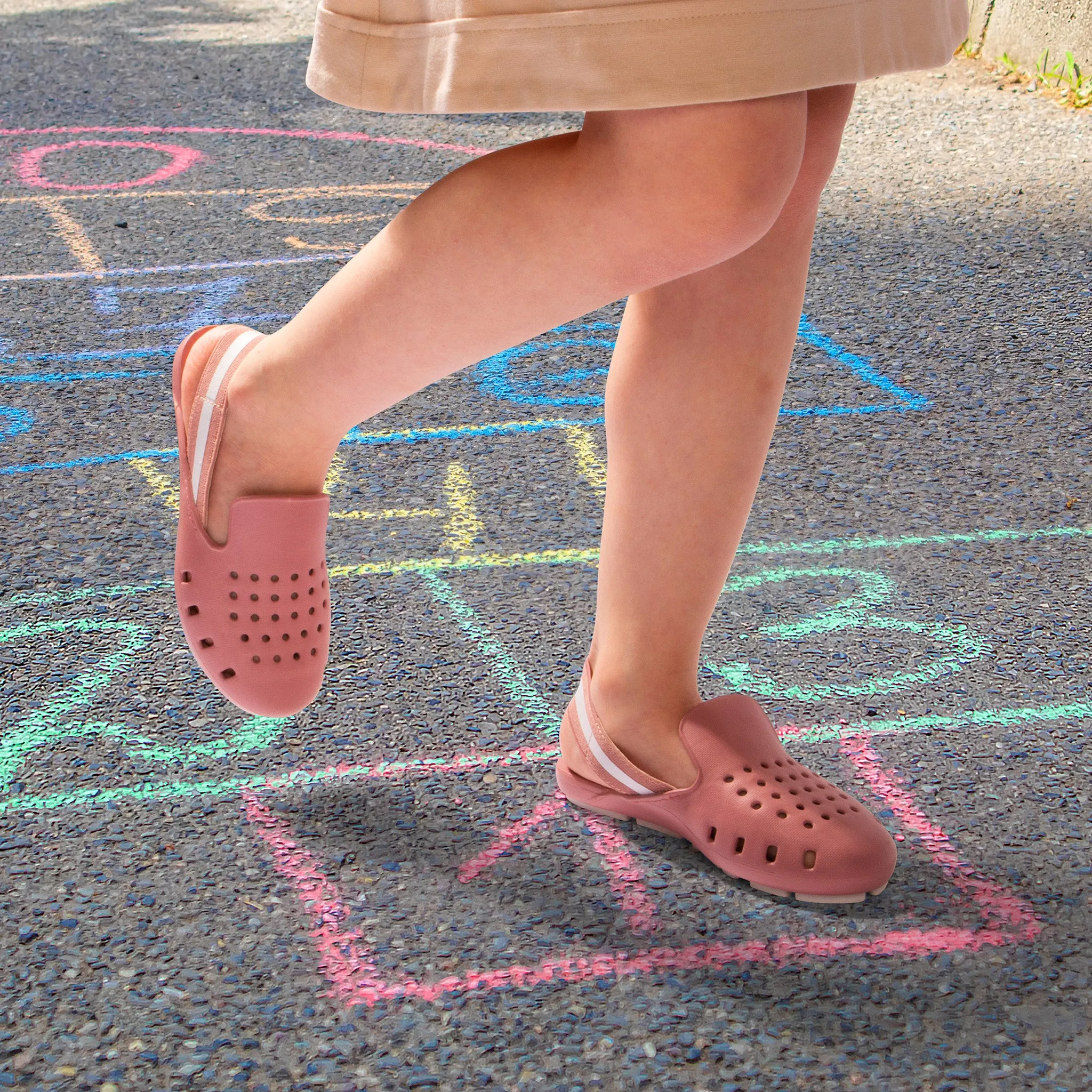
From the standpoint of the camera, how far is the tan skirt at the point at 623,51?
1.04 m

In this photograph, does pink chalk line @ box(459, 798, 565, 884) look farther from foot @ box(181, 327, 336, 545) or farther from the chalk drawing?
the chalk drawing

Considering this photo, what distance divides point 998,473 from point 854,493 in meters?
0.28

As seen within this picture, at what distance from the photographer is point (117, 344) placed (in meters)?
2.97

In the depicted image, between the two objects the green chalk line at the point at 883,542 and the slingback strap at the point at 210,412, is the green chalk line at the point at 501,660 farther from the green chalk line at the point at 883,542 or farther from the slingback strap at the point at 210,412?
the slingback strap at the point at 210,412

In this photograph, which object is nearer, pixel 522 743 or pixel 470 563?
pixel 522 743

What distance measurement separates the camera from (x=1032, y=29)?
5.79m

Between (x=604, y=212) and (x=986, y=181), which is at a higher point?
(x=604, y=212)

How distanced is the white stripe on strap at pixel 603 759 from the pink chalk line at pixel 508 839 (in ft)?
0.32

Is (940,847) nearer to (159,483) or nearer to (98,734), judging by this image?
(98,734)

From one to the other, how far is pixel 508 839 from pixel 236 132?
4020 mm

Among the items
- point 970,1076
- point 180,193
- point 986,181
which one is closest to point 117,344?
point 180,193

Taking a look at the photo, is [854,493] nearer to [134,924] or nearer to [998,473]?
[998,473]

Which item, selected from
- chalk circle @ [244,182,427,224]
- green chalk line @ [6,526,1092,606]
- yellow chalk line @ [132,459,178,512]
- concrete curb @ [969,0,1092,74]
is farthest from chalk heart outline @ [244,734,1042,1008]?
concrete curb @ [969,0,1092,74]

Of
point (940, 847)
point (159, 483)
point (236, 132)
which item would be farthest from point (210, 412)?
point (236, 132)
